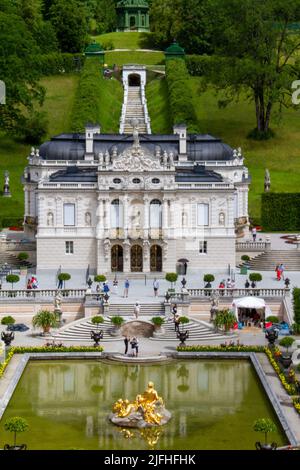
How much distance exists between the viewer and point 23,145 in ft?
398

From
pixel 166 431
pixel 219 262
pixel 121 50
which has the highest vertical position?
pixel 121 50

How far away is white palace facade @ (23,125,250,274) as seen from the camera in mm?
85125

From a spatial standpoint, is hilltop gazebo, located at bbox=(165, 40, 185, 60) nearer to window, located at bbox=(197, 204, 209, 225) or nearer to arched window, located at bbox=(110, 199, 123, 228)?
window, located at bbox=(197, 204, 209, 225)

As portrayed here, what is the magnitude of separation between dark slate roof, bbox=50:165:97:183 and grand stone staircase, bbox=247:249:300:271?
44.2 feet

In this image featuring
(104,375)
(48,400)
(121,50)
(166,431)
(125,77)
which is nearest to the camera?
(166,431)

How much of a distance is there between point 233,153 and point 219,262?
1239 cm

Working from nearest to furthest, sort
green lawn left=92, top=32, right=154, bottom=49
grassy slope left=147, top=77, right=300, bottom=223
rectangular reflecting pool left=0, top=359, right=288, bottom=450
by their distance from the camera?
rectangular reflecting pool left=0, top=359, right=288, bottom=450 → grassy slope left=147, top=77, right=300, bottom=223 → green lawn left=92, top=32, right=154, bottom=49

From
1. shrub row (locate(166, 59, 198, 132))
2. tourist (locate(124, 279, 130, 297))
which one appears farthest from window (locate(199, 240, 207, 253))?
shrub row (locate(166, 59, 198, 132))

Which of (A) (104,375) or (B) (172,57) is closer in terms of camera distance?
(A) (104,375)

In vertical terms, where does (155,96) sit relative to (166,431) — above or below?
above

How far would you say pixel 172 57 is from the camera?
14925 centimetres

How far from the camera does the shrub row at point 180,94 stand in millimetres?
120750

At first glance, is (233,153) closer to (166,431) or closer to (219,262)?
(219,262)
